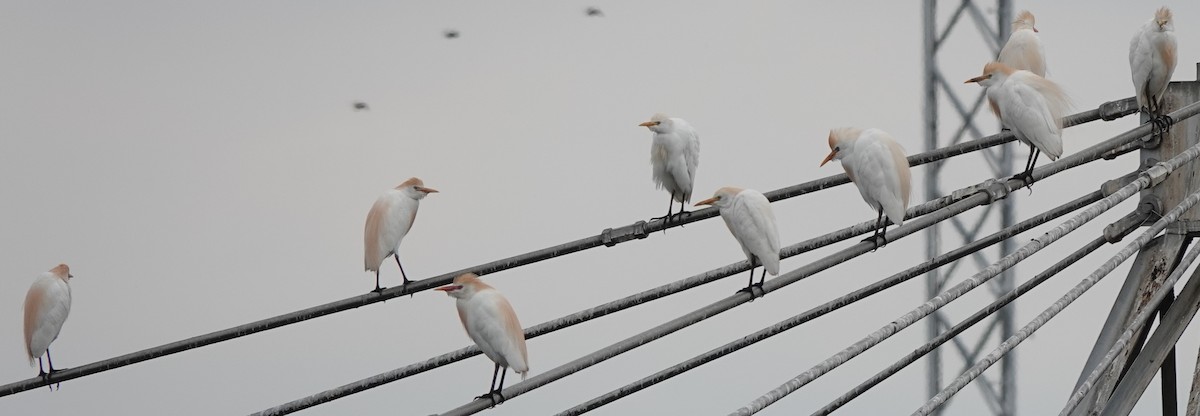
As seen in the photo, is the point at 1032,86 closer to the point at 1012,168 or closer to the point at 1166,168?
the point at 1166,168

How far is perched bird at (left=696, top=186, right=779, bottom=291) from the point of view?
245 cm

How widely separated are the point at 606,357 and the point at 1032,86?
1.17 m

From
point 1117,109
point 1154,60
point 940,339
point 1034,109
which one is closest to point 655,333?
point 940,339

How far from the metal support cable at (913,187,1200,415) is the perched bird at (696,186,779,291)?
0.45 meters

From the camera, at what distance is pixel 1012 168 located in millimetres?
4871

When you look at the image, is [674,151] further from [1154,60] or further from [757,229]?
[1154,60]

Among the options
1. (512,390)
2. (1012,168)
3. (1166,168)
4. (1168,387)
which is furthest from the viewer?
(1012,168)

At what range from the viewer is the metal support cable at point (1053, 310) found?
76.2 inches

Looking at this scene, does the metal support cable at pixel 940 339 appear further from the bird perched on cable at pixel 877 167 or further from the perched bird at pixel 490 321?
the perched bird at pixel 490 321

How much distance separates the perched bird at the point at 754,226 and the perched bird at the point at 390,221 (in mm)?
752

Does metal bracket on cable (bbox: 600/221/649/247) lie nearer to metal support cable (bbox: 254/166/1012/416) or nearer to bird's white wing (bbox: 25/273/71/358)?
metal support cable (bbox: 254/166/1012/416)

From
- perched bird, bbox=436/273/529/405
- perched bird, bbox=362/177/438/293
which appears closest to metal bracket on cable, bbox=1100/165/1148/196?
perched bird, bbox=436/273/529/405

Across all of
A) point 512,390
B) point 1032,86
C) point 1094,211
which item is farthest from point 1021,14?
point 512,390

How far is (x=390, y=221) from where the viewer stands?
2939 millimetres
